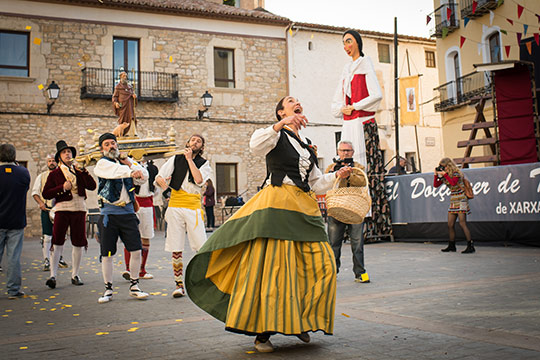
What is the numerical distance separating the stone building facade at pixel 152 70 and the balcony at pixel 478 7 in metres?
8.19

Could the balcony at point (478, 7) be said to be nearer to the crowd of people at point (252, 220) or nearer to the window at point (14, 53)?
the crowd of people at point (252, 220)

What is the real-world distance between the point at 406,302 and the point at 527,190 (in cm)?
659

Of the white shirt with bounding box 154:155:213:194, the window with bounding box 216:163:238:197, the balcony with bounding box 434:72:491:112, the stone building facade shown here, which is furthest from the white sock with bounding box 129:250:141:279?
the balcony with bounding box 434:72:491:112

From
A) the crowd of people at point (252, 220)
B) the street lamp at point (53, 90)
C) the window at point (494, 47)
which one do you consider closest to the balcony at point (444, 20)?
the window at point (494, 47)

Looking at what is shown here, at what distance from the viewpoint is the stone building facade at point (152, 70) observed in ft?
68.6

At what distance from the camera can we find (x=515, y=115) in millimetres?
14383

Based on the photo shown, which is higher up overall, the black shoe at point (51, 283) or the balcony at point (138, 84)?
the balcony at point (138, 84)

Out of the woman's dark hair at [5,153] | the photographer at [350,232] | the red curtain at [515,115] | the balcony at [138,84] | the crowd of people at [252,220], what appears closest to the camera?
the crowd of people at [252,220]

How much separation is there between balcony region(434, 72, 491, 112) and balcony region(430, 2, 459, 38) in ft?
8.31

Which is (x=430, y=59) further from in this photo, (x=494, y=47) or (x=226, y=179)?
(x=226, y=179)

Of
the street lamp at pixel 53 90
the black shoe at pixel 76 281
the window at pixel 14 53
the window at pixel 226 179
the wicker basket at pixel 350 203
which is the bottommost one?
the black shoe at pixel 76 281

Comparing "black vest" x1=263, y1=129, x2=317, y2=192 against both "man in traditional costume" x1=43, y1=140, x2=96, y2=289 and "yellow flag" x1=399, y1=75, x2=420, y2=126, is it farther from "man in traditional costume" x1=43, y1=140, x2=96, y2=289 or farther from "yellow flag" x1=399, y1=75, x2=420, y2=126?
"yellow flag" x1=399, y1=75, x2=420, y2=126

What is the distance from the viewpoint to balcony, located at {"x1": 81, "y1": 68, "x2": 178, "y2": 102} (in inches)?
857

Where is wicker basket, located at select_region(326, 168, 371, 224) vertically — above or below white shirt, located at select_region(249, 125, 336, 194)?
below
